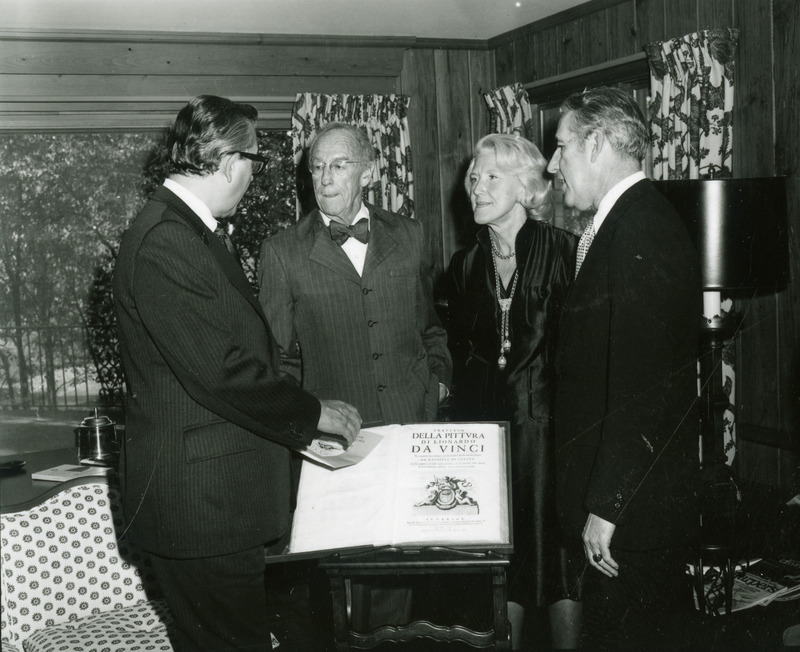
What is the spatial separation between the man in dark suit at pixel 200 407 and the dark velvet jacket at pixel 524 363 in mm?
881

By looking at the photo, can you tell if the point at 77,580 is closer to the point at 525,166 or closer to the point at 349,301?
the point at 349,301

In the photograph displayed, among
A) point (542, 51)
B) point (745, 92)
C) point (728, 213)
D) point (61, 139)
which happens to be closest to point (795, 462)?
point (728, 213)

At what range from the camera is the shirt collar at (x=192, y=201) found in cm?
167

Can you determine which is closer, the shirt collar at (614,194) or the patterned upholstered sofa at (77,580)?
the shirt collar at (614,194)

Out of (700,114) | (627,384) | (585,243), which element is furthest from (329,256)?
(700,114)

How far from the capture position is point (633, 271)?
1.60 meters

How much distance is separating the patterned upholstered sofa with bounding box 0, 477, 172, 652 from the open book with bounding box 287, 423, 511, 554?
85 cm

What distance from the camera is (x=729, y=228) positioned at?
270 cm

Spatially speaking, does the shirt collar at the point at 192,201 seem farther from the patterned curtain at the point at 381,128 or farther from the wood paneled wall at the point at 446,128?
the wood paneled wall at the point at 446,128

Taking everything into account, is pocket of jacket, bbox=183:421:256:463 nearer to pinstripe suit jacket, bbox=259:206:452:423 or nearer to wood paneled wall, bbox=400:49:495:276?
pinstripe suit jacket, bbox=259:206:452:423

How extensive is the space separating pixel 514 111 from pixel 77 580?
3.79 metres

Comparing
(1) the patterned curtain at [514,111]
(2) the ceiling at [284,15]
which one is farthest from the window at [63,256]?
(1) the patterned curtain at [514,111]

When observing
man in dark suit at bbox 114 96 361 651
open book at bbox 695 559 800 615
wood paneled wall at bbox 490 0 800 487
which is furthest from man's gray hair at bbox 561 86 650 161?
wood paneled wall at bbox 490 0 800 487

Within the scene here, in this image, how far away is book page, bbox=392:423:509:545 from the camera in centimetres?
150
